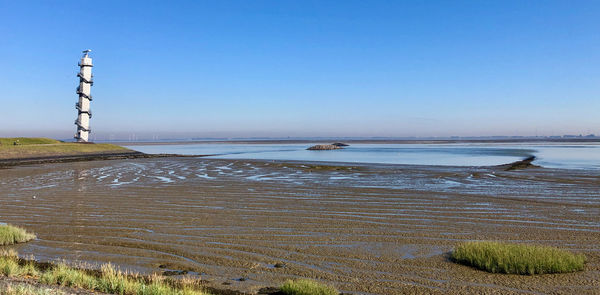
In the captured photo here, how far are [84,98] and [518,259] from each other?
67.7 metres

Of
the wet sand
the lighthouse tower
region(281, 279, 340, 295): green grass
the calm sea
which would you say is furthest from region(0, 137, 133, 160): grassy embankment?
region(281, 279, 340, 295): green grass

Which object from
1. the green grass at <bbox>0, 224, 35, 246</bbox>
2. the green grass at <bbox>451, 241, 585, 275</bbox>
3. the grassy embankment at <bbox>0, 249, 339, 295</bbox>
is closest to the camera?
A: the grassy embankment at <bbox>0, 249, 339, 295</bbox>

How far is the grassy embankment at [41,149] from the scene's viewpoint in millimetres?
48269

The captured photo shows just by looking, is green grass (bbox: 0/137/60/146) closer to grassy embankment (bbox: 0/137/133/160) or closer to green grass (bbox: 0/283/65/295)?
grassy embankment (bbox: 0/137/133/160)

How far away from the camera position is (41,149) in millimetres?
52719

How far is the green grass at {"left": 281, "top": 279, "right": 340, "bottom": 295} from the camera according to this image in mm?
6961

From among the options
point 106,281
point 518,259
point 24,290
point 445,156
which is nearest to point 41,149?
point 445,156

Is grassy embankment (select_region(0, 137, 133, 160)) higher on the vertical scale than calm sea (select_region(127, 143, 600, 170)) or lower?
higher

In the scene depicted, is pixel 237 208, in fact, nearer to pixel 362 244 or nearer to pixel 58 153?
pixel 362 244

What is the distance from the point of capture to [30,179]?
27.4 m

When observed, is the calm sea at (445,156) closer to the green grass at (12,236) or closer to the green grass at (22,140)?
the green grass at (22,140)

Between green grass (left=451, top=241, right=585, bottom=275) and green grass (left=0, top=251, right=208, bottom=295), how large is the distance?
5318mm

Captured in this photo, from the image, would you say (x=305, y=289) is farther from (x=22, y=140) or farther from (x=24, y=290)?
(x=22, y=140)

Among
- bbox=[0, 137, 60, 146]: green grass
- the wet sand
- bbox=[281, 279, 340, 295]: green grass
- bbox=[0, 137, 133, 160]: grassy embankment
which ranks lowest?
the wet sand
